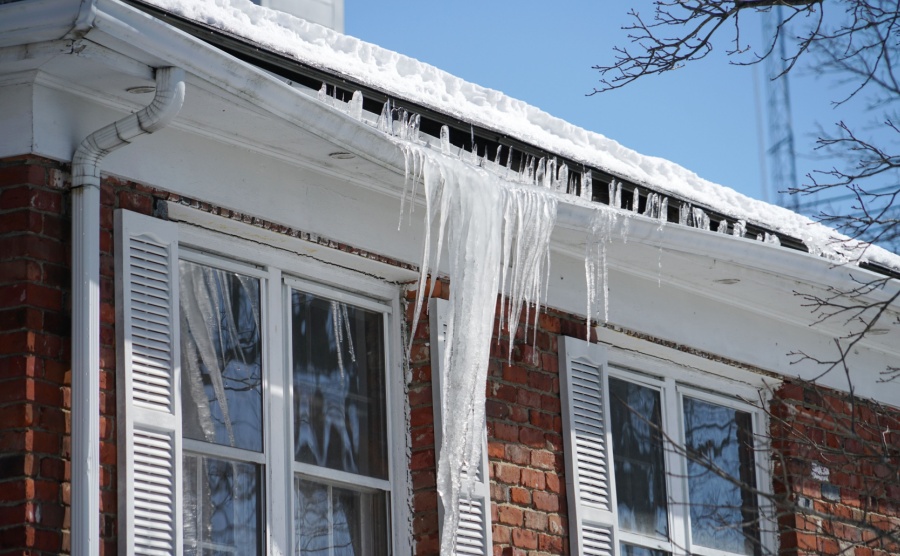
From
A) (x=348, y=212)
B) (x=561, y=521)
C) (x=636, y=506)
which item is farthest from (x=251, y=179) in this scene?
(x=636, y=506)

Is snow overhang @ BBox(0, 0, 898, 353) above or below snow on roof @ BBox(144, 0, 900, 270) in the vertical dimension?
below

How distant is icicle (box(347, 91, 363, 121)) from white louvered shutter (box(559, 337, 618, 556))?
1674 mm

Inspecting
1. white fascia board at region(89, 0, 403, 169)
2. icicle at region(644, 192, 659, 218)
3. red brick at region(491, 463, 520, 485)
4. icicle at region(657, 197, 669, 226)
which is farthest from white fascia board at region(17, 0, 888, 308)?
red brick at region(491, 463, 520, 485)

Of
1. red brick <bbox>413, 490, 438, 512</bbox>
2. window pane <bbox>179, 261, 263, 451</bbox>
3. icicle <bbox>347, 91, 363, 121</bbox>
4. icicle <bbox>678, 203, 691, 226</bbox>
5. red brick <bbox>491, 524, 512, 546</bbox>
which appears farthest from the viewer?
icicle <bbox>678, 203, 691, 226</bbox>

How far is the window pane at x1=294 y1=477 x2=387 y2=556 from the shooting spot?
5.66 metres

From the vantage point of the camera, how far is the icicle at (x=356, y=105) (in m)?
5.60

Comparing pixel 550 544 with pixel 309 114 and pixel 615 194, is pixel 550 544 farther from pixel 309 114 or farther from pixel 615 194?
pixel 309 114

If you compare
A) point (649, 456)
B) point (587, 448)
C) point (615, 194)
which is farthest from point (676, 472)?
point (615, 194)

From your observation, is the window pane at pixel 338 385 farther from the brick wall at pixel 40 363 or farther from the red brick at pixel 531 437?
the brick wall at pixel 40 363

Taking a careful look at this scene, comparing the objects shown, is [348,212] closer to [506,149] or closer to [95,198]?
[506,149]

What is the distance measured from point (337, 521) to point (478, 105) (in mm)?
2049

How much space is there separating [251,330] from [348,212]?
695mm

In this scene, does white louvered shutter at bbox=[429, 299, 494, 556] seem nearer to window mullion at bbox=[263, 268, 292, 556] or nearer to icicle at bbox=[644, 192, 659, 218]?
window mullion at bbox=[263, 268, 292, 556]

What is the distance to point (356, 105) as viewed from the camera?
18.6ft
